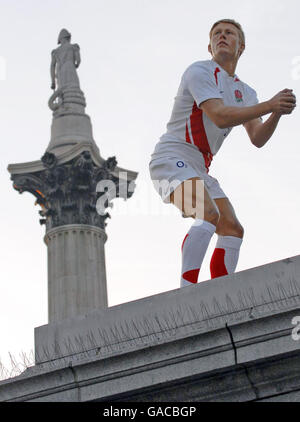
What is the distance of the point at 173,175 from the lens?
10.2 m

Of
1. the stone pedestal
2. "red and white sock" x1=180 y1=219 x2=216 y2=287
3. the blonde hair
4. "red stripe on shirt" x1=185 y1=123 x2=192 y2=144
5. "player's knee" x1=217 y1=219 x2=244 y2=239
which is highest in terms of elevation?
the stone pedestal

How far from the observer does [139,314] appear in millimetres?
8742

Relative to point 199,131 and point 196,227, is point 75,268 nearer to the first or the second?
point 199,131

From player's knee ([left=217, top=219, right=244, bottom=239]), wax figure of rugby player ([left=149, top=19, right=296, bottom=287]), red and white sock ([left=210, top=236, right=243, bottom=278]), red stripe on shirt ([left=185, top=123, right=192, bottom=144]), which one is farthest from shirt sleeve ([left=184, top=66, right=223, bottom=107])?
red and white sock ([left=210, top=236, right=243, bottom=278])

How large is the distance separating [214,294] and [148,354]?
969mm

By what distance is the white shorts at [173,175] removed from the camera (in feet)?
33.5

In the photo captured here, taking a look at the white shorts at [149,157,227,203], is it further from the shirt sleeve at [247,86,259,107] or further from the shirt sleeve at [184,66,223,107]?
the shirt sleeve at [247,86,259,107]

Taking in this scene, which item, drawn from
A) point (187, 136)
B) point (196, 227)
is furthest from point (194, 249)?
point (187, 136)

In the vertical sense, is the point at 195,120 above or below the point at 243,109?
above

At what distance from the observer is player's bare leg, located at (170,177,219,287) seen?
388 inches

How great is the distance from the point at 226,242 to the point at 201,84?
5.54 feet

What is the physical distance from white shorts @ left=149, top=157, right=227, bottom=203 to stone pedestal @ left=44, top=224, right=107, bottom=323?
59.7 ft

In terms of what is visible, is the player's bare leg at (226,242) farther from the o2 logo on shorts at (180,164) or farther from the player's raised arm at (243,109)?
the player's raised arm at (243,109)

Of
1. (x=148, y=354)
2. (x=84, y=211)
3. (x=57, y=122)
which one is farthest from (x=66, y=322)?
(x=57, y=122)
